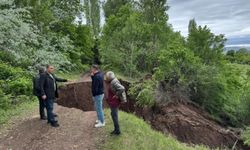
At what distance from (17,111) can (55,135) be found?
3.71 meters

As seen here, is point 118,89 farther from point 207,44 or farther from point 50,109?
point 207,44

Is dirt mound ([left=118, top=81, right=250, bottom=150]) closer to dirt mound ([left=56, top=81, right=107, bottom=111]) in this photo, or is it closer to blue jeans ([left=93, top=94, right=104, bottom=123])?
dirt mound ([left=56, top=81, right=107, bottom=111])

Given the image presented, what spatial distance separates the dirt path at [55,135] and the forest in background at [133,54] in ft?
8.40

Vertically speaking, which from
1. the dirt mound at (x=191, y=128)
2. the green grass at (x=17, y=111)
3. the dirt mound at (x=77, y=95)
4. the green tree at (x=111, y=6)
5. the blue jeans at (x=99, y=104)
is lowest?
the dirt mound at (x=191, y=128)

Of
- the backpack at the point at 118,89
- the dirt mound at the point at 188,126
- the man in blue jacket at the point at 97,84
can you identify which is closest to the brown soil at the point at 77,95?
the dirt mound at the point at 188,126

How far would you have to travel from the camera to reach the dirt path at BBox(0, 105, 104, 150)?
9938mm

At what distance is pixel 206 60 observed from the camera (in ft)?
77.0

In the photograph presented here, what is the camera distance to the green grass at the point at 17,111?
502 inches

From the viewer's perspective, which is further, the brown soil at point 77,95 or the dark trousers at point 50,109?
the brown soil at point 77,95

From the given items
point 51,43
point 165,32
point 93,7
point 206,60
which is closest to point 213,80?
point 206,60

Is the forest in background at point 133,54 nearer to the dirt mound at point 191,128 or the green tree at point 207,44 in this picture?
the green tree at point 207,44

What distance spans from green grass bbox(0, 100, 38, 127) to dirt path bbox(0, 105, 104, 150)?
963mm

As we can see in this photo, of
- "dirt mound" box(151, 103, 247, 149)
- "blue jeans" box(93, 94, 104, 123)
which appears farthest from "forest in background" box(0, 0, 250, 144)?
"blue jeans" box(93, 94, 104, 123)

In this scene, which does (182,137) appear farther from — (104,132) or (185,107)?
(104,132)
